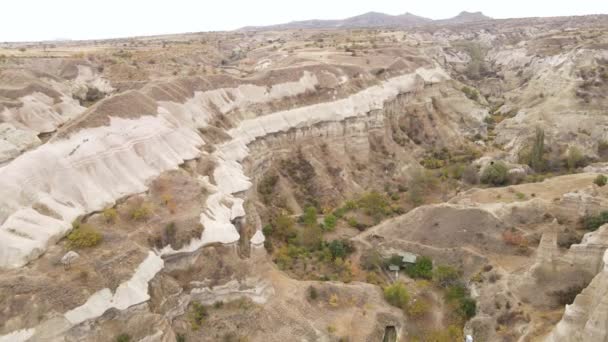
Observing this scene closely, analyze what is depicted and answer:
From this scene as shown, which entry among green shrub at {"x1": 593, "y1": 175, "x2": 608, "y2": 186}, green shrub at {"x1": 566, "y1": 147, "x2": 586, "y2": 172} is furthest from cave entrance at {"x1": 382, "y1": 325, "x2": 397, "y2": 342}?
green shrub at {"x1": 566, "y1": 147, "x2": 586, "y2": 172}

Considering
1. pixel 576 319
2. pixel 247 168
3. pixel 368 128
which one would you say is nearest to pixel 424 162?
pixel 368 128

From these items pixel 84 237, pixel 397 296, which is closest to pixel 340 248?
pixel 397 296

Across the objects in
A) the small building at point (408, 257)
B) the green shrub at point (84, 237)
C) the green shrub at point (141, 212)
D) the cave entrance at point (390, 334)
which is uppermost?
the green shrub at point (84, 237)

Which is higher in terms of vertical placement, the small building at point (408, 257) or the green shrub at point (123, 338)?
the green shrub at point (123, 338)

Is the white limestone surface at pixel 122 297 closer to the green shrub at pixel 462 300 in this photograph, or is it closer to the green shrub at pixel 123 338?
the green shrub at pixel 123 338

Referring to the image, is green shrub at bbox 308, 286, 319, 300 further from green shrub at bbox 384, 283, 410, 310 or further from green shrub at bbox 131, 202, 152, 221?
green shrub at bbox 131, 202, 152, 221

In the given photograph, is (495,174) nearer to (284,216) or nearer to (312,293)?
(284,216)

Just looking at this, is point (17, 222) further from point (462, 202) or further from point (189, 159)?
point (462, 202)

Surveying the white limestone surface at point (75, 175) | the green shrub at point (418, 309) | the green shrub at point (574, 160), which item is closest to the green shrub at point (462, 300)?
the green shrub at point (418, 309)
